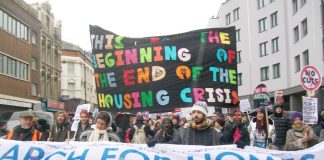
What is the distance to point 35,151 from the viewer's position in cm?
667

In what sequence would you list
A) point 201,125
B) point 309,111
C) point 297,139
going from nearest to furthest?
point 201,125, point 297,139, point 309,111

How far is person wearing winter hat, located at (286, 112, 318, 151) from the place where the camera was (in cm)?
862

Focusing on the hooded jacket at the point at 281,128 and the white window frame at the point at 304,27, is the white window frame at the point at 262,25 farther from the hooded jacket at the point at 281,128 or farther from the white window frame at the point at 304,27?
the hooded jacket at the point at 281,128

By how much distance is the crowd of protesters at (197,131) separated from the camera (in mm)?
6371

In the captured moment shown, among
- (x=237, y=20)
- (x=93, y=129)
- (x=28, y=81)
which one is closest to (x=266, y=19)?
(x=237, y=20)

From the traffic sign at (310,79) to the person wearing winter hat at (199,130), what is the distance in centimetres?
448

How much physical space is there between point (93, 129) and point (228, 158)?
6.40 ft

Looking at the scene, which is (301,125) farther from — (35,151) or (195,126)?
(35,151)

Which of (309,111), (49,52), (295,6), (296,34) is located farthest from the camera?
(49,52)

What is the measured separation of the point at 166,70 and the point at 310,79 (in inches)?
132

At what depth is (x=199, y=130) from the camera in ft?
20.6

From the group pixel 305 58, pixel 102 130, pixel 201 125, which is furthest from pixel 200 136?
pixel 305 58

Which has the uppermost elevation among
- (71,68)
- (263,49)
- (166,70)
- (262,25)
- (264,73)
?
(262,25)

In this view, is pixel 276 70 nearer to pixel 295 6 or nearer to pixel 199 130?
pixel 295 6
